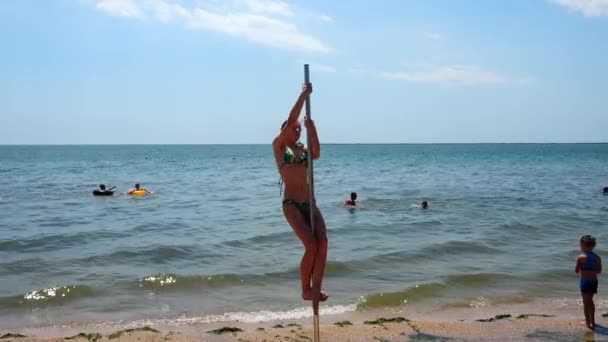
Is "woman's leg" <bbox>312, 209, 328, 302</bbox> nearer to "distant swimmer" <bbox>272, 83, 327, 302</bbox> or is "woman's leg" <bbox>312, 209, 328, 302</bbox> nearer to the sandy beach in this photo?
"distant swimmer" <bbox>272, 83, 327, 302</bbox>

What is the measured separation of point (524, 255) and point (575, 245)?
226cm

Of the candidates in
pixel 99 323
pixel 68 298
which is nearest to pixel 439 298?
pixel 99 323

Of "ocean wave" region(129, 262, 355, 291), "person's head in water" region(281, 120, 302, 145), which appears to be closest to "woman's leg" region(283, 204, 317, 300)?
"person's head in water" region(281, 120, 302, 145)

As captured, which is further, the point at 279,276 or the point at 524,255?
the point at 524,255

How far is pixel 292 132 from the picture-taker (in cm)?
635

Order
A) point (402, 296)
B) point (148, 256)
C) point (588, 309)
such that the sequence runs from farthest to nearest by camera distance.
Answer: point (148, 256)
point (402, 296)
point (588, 309)

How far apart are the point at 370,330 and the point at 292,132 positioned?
3.53 metres

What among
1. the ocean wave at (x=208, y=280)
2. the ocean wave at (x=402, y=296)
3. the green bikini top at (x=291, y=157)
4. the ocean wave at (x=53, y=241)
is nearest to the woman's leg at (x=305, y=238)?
the green bikini top at (x=291, y=157)

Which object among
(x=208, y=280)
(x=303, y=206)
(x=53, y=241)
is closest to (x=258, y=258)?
(x=208, y=280)

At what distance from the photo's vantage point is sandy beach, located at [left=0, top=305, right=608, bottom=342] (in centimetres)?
816

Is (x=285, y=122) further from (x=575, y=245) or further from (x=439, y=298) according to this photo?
(x=575, y=245)

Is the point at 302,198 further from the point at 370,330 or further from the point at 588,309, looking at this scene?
the point at 588,309

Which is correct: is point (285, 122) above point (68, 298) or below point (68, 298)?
above

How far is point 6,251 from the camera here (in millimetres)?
15977
